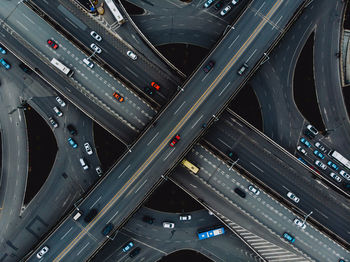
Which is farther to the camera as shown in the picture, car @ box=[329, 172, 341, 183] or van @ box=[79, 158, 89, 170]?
van @ box=[79, 158, 89, 170]

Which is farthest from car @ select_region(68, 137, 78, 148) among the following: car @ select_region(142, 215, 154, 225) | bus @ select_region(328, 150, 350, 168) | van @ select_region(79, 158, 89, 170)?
bus @ select_region(328, 150, 350, 168)

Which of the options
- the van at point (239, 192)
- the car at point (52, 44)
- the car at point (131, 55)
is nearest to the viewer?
the van at point (239, 192)

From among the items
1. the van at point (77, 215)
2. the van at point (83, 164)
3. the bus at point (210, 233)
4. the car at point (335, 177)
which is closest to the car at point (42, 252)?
the van at point (77, 215)

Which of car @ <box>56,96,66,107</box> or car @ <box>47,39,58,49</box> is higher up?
car @ <box>47,39,58,49</box>

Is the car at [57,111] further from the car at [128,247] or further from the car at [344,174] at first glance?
the car at [344,174]

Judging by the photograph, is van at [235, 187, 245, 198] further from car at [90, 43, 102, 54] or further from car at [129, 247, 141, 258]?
car at [90, 43, 102, 54]

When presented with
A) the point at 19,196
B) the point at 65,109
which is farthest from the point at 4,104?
the point at 19,196

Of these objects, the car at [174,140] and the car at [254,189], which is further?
the car at [254,189]

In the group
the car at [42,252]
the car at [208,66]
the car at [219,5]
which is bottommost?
the car at [42,252]
